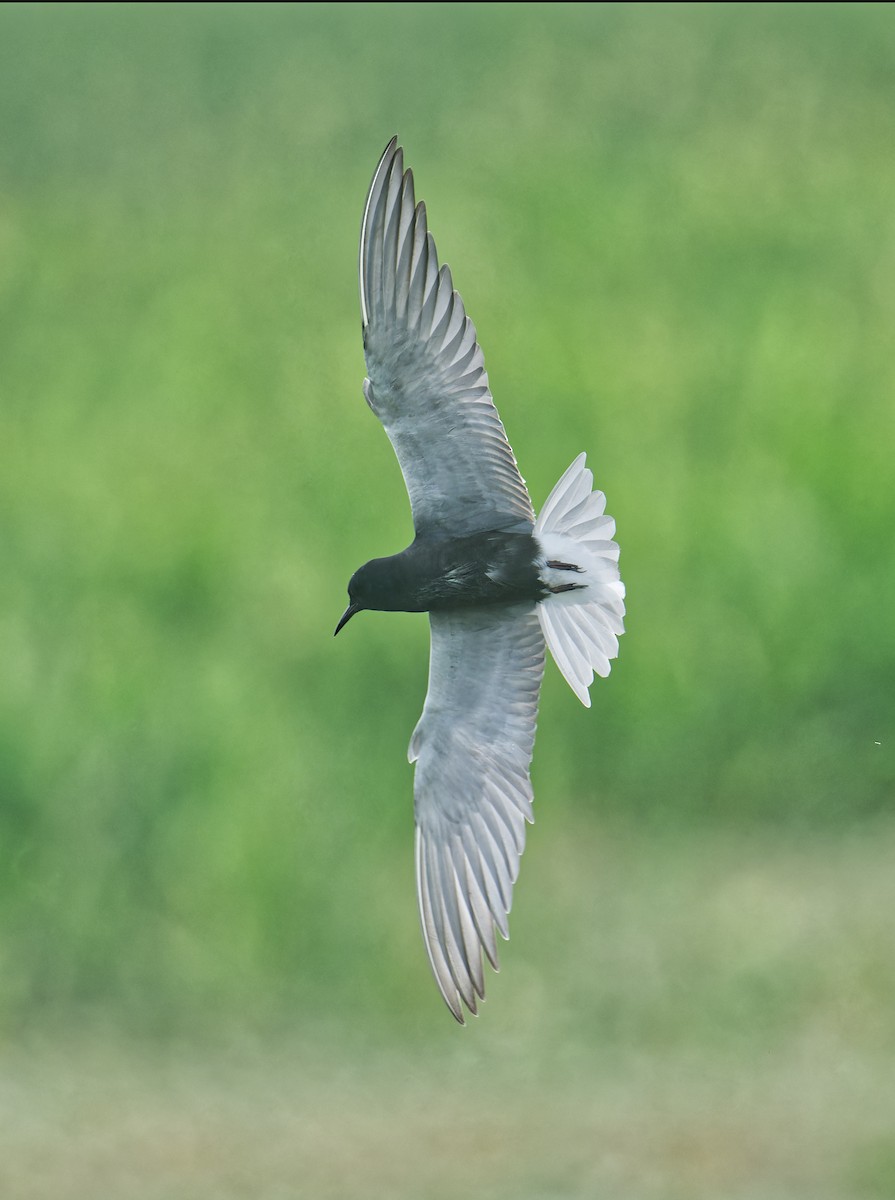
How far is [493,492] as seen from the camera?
256 cm

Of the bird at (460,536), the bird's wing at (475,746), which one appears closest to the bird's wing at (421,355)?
the bird at (460,536)

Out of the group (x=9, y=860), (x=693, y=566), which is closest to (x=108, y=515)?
(x=9, y=860)

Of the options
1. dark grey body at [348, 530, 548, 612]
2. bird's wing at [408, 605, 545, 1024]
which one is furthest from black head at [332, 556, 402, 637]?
bird's wing at [408, 605, 545, 1024]

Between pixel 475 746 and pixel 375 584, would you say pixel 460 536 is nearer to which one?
pixel 375 584

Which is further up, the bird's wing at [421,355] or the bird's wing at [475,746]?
the bird's wing at [421,355]

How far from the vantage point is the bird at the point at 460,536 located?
252cm

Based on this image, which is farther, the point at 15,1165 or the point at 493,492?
the point at 15,1165

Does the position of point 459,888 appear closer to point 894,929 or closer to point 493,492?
point 493,492

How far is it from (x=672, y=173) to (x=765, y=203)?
10.1 inches

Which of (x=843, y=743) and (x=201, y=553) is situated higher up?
(x=201, y=553)

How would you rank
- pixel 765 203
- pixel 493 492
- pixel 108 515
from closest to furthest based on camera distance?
pixel 493 492 → pixel 108 515 → pixel 765 203

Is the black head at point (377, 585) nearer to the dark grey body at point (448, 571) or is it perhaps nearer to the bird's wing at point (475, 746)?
the dark grey body at point (448, 571)

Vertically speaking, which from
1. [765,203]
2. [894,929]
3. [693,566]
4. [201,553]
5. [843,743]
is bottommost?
[894,929]

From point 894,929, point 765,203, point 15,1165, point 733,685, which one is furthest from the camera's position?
point 765,203
